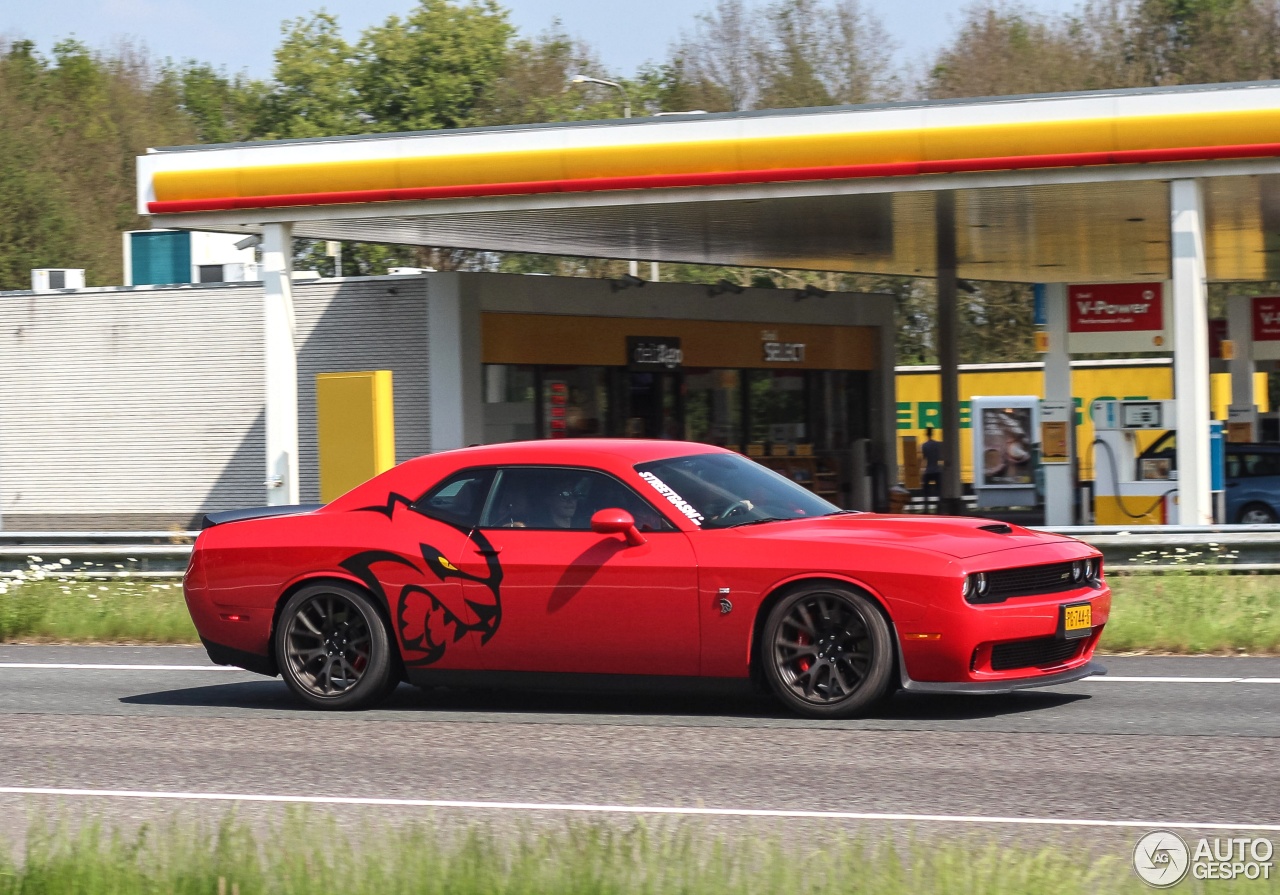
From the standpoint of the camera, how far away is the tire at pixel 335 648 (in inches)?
390

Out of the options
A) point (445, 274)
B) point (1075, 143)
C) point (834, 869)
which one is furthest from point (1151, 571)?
point (445, 274)

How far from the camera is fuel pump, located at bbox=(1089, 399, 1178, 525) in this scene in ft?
75.9

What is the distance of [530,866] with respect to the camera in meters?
5.14

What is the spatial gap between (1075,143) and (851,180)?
239 cm

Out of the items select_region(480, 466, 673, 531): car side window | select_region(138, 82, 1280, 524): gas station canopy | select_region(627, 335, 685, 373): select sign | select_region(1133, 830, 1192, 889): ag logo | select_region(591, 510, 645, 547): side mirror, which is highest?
select_region(138, 82, 1280, 524): gas station canopy

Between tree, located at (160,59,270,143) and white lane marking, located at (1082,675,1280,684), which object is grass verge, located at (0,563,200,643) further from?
tree, located at (160,59,270,143)

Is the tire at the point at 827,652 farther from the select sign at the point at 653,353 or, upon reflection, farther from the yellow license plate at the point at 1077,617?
the select sign at the point at 653,353

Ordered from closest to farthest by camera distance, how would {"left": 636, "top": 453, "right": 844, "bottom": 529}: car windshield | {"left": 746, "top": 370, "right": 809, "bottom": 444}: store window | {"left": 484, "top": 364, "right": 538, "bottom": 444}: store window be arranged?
{"left": 636, "top": 453, "right": 844, "bottom": 529}: car windshield → {"left": 484, "top": 364, "right": 538, "bottom": 444}: store window → {"left": 746, "top": 370, "right": 809, "bottom": 444}: store window

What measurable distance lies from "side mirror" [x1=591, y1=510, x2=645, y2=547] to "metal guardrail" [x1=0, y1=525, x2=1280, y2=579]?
6263mm

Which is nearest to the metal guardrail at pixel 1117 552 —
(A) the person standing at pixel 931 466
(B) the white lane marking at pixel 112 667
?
(B) the white lane marking at pixel 112 667

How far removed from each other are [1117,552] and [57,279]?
70.0 feet

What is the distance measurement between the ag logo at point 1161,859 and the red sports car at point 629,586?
2504mm

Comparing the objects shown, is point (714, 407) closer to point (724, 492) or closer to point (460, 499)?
point (460, 499)

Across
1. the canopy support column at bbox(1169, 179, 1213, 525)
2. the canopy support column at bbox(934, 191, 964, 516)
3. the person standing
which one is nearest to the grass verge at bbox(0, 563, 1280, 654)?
the canopy support column at bbox(1169, 179, 1213, 525)
